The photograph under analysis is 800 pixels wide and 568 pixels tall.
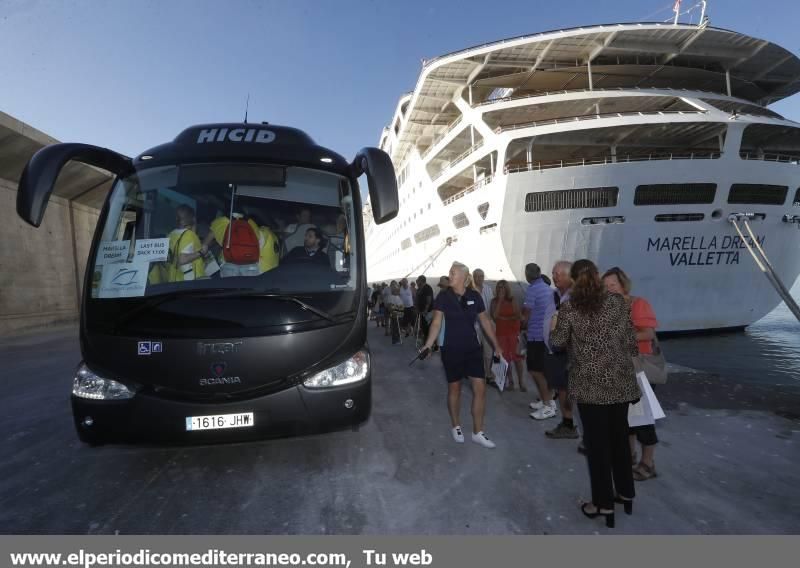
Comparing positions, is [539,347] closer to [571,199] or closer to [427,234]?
[571,199]

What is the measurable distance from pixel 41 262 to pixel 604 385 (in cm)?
1971

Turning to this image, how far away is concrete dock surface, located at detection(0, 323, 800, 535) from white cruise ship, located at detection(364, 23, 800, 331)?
31.4ft

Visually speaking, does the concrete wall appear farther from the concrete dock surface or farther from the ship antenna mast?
the ship antenna mast

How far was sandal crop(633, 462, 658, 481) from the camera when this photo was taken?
9.87 feet

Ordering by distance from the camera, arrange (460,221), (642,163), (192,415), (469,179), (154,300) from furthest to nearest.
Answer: (469,179), (460,221), (642,163), (154,300), (192,415)

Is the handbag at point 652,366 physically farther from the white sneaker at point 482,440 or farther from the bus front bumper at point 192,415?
the bus front bumper at point 192,415

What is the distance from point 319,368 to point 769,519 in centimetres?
323

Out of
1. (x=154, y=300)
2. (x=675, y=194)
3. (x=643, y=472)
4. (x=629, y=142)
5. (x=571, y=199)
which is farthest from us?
(x=629, y=142)

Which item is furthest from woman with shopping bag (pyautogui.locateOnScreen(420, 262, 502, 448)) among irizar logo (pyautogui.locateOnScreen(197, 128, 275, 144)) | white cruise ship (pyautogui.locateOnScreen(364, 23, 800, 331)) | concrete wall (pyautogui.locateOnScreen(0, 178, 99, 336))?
concrete wall (pyautogui.locateOnScreen(0, 178, 99, 336))

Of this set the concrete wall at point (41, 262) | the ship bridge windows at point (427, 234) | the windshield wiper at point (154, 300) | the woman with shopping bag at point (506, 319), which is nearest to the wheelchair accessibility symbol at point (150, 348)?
the windshield wiper at point (154, 300)

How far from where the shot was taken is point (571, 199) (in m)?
13.2

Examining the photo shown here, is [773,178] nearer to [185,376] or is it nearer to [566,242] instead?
[566,242]

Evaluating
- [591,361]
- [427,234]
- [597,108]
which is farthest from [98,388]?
[427,234]

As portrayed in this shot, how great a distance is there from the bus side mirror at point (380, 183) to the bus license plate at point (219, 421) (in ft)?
6.50
